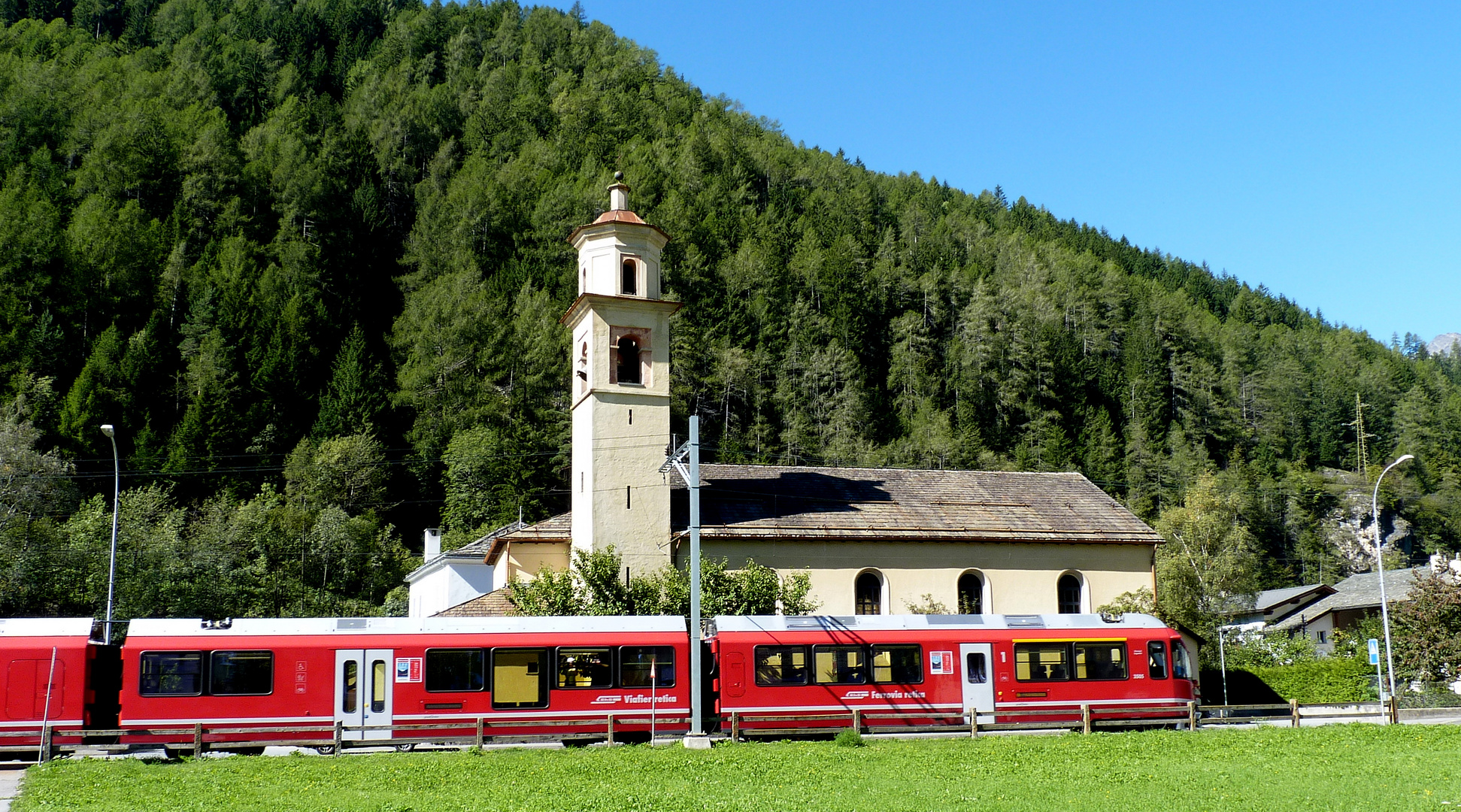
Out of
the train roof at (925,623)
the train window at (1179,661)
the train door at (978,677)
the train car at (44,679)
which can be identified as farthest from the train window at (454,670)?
the train window at (1179,661)

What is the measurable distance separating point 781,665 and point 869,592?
41.4 feet

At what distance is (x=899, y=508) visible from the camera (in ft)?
138

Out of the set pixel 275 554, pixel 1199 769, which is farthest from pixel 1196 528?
pixel 275 554

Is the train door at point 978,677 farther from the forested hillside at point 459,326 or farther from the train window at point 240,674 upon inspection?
the forested hillside at point 459,326

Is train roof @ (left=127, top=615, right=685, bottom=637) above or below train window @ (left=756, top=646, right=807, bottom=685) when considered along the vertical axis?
above

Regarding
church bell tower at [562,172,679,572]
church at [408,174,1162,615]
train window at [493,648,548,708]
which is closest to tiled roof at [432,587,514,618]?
church at [408,174,1162,615]

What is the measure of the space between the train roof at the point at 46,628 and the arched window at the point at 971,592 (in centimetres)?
2721

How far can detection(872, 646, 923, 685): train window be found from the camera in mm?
28656

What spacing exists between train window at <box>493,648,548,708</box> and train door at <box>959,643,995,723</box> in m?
10.3

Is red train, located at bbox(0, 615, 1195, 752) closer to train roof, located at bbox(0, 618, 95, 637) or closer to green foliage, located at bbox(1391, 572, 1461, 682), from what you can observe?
train roof, located at bbox(0, 618, 95, 637)

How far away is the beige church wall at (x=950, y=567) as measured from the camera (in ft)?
129

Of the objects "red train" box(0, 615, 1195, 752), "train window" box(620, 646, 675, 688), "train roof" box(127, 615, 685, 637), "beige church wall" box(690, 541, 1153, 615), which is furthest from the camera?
"beige church wall" box(690, 541, 1153, 615)

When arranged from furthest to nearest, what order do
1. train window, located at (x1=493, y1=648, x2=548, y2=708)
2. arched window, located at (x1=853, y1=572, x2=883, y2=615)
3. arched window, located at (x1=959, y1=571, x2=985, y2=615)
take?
arched window, located at (x1=959, y1=571, x2=985, y2=615)
arched window, located at (x1=853, y1=572, x2=883, y2=615)
train window, located at (x1=493, y1=648, x2=548, y2=708)

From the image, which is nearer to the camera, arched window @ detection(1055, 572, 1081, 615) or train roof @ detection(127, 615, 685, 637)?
train roof @ detection(127, 615, 685, 637)
